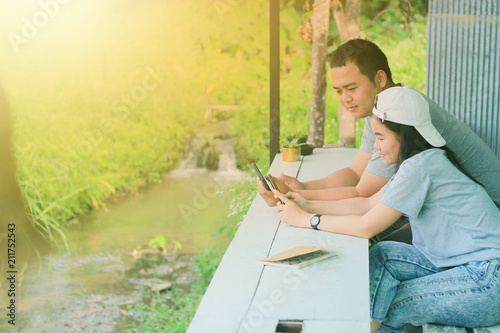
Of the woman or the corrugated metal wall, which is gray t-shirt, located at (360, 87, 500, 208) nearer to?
the woman

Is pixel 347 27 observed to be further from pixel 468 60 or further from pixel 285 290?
pixel 285 290

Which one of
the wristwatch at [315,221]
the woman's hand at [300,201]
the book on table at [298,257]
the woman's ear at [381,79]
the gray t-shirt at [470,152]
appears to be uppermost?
the woman's ear at [381,79]

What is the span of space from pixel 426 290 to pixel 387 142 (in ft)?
1.39

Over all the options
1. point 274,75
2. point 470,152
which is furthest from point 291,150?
point 470,152

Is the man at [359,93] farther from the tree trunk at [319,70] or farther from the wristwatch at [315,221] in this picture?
the tree trunk at [319,70]

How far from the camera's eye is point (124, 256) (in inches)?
271

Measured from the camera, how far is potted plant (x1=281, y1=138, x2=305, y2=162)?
3.10 metres

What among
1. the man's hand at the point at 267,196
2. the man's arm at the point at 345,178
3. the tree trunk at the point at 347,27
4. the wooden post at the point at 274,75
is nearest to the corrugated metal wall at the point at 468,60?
the wooden post at the point at 274,75

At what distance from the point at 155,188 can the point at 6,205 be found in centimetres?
350

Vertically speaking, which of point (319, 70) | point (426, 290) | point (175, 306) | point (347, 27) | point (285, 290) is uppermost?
point (347, 27)

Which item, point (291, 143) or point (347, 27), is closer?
point (291, 143)

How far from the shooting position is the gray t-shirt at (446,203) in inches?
66.0

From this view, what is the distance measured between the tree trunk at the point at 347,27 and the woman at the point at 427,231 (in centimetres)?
422

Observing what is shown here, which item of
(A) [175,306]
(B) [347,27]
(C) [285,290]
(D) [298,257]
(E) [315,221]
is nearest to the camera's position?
(C) [285,290]
